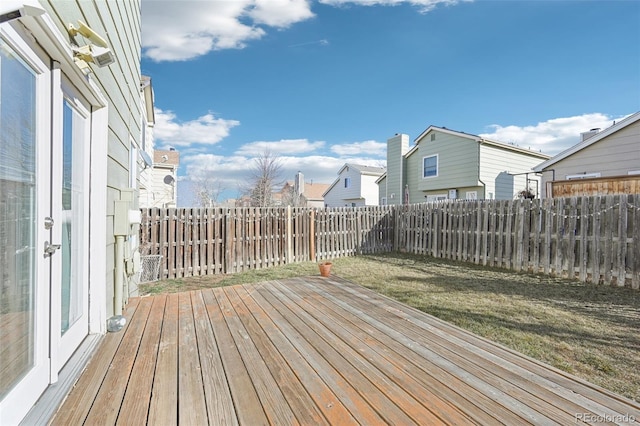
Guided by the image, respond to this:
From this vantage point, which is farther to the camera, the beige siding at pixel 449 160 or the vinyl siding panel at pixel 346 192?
the vinyl siding panel at pixel 346 192

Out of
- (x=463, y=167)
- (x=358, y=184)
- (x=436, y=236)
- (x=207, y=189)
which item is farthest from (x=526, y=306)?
(x=207, y=189)

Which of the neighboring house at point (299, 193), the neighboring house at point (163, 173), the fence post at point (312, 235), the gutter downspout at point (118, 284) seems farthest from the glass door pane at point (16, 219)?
the neighboring house at point (299, 193)

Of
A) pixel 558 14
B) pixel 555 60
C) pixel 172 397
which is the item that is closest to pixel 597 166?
pixel 555 60

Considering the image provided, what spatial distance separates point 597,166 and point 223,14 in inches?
423

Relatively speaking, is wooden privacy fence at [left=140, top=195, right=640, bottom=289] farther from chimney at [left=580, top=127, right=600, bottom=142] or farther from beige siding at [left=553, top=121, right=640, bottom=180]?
chimney at [left=580, top=127, right=600, bottom=142]

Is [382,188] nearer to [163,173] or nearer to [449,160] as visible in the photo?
[449,160]

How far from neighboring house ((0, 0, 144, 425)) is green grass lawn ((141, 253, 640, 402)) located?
3.02 meters

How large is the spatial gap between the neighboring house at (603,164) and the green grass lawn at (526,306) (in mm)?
3145

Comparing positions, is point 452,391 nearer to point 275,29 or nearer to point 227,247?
point 227,247

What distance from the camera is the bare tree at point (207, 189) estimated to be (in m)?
19.3

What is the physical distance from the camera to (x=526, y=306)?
12.7ft

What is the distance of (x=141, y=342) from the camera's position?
87.8 inches

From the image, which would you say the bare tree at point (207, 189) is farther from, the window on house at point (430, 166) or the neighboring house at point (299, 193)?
the window on house at point (430, 166)

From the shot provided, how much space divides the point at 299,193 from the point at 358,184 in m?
7.80
